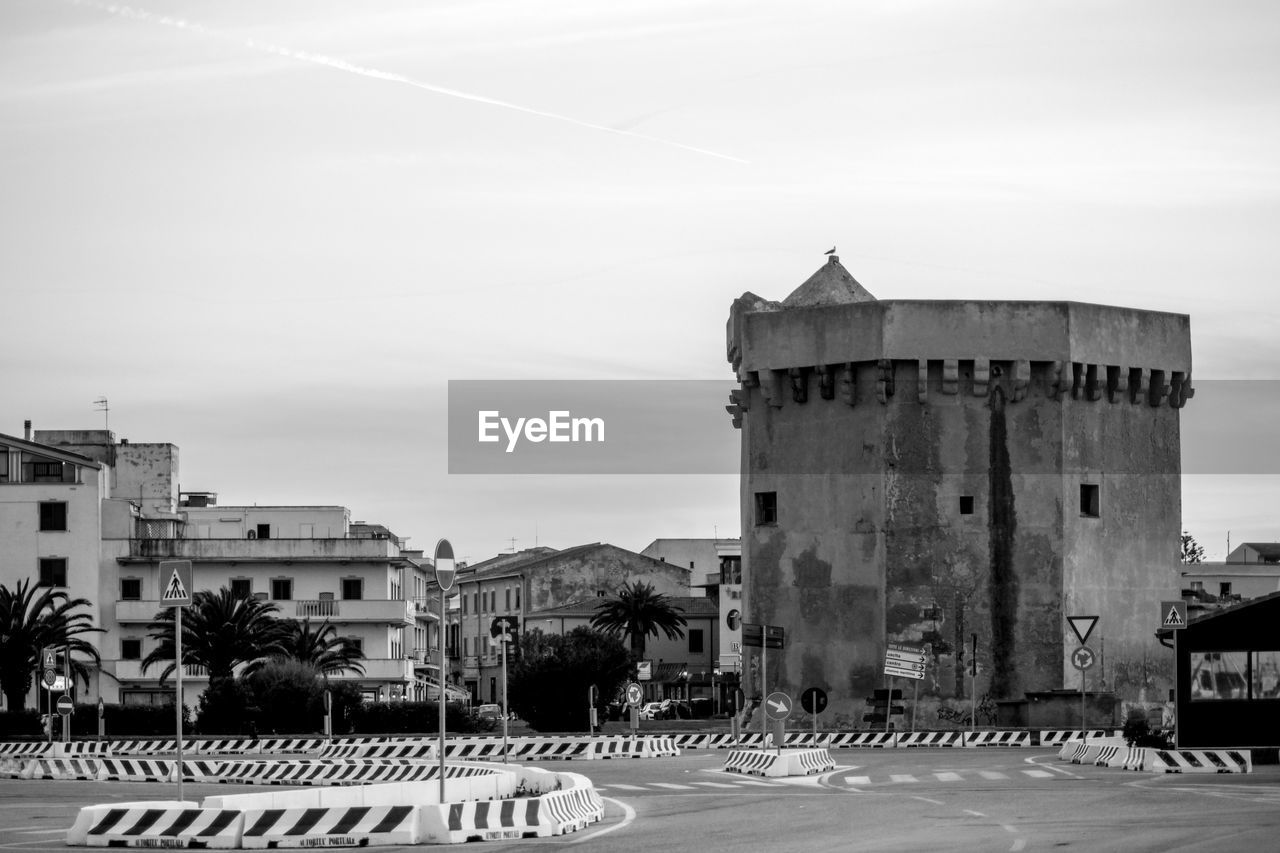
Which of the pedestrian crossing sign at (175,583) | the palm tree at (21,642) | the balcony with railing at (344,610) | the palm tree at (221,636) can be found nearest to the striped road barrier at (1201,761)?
the pedestrian crossing sign at (175,583)

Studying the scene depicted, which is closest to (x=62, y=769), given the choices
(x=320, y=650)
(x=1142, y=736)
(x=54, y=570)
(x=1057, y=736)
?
(x=1142, y=736)

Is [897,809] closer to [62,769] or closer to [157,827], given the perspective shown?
[157,827]

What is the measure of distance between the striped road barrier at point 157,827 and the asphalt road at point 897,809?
43 centimetres

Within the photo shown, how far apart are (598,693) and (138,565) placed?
98.2 feet

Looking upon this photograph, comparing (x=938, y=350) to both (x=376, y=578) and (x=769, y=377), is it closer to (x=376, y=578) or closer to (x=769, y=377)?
(x=769, y=377)

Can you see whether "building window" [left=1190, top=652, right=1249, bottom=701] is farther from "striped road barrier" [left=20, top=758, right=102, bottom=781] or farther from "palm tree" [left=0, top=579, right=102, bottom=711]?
"palm tree" [left=0, top=579, right=102, bottom=711]

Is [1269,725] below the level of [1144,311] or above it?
below

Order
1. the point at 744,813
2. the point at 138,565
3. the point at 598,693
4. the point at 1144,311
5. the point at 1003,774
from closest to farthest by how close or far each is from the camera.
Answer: the point at 744,813 → the point at 1003,774 → the point at 1144,311 → the point at 598,693 → the point at 138,565

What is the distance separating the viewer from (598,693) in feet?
232

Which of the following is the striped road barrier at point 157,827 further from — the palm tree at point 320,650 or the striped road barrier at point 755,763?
the palm tree at point 320,650

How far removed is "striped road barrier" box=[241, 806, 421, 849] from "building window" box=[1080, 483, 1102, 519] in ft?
144

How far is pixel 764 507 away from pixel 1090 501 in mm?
9984

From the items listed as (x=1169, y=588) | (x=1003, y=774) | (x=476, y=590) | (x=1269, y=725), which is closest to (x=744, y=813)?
(x=1003, y=774)

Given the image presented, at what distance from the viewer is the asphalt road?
18.8m
